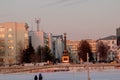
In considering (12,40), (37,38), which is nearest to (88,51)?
(37,38)

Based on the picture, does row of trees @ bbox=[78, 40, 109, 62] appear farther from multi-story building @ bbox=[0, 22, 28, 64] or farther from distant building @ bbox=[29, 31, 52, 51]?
multi-story building @ bbox=[0, 22, 28, 64]

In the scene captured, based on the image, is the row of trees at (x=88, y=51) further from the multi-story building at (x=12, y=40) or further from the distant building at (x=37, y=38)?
the multi-story building at (x=12, y=40)

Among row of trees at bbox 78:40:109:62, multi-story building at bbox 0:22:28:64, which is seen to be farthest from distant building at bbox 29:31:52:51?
row of trees at bbox 78:40:109:62

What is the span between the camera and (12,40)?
149875mm

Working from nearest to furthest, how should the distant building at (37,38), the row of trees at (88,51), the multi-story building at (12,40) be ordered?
the multi-story building at (12,40) < the row of trees at (88,51) < the distant building at (37,38)

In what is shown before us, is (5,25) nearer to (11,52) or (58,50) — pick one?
(11,52)

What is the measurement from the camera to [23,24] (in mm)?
150625

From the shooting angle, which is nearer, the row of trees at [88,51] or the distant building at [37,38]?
the row of trees at [88,51]

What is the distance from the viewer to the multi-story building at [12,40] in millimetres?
147625

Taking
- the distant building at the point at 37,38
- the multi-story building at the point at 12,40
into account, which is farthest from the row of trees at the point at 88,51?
the multi-story building at the point at 12,40

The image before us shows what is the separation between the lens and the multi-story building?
484 feet

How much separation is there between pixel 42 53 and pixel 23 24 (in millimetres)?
11270

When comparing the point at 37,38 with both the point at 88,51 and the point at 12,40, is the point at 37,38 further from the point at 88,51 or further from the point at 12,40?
the point at 88,51

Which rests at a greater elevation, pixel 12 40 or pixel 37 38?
pixel 37 38
